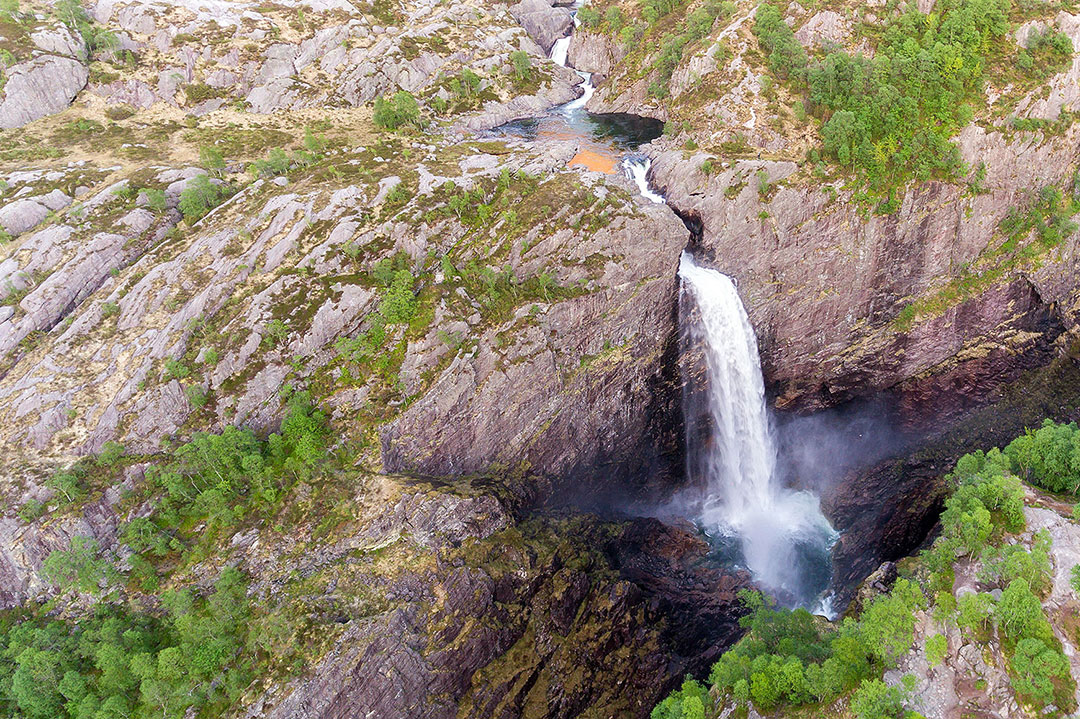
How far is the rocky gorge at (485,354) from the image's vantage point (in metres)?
39.0

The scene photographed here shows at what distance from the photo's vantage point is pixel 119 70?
76.4 metres

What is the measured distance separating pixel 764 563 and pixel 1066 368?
39556 mm

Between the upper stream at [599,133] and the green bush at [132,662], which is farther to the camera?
the upper stream at [599,133]

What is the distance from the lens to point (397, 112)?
74562 mm

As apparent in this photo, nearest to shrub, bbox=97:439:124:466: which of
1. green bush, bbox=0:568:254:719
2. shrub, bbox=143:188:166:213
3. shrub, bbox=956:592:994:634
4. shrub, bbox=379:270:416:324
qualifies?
green bush, bbox=0:568:254:719

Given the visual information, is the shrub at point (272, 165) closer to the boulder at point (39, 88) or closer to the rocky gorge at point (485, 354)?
the rocky gorge at point (485, 354)

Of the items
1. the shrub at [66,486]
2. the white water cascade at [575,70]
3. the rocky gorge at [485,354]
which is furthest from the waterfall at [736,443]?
the shrub at [66,486]

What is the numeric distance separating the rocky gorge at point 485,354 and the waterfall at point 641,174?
2.15 meters

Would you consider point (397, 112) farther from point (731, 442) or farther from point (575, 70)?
point (731, 442)

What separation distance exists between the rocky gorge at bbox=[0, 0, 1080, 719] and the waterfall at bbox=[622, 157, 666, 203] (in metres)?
2.15

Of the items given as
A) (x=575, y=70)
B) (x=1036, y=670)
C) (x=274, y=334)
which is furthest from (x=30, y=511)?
(x=575, y=70)

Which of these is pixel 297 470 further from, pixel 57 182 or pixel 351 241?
pixel 57 182

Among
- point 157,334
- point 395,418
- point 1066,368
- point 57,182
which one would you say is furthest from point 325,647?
point 1066,368

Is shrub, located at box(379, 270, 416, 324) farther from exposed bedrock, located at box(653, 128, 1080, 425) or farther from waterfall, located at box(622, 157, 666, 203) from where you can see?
exposed bedrock, located at box(653, 128, 1080, 425)
